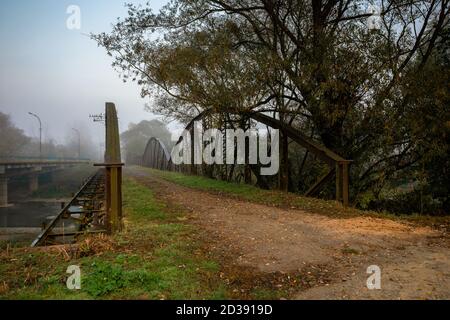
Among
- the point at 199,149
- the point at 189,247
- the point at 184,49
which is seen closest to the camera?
the point at 189,247

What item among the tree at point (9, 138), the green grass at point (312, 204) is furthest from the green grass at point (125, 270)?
the tree at point (9, 138)

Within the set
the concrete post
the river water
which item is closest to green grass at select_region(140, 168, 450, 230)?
the river water

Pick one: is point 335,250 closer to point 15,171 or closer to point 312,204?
point 312,204

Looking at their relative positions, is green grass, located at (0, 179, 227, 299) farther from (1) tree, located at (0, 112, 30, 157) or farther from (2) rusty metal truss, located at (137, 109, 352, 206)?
(1) tree, located at (0, 112, 30, 157)

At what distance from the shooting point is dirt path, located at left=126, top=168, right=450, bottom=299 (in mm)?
3631

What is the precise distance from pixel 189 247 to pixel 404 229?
4.22 m

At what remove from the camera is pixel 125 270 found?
399 centimetres

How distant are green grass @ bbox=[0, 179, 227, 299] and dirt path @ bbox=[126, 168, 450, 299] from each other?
592mm

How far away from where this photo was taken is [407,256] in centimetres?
468

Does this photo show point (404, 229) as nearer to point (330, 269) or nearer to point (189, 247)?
point (330, 269)

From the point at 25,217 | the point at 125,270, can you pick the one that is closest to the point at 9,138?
the point at 25,217

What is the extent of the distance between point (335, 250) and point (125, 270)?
121 inches

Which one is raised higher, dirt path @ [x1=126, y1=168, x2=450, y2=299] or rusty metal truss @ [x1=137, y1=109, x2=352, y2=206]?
rusty metal truss @ [x1=137, y1=109, x2=352, y2=206]
